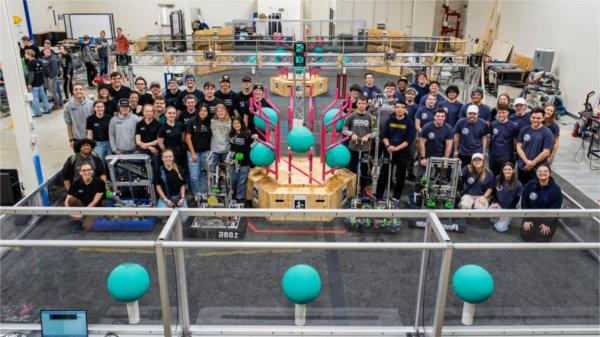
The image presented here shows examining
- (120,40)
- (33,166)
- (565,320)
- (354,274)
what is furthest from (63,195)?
(120,40)

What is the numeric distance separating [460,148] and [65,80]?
13.3 metres

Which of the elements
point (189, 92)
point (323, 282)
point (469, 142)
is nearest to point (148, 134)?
point (189, 92)

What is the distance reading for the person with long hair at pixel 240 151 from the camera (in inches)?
309

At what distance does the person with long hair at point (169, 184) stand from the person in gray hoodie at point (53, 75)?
8697mm

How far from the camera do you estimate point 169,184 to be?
7523 mm

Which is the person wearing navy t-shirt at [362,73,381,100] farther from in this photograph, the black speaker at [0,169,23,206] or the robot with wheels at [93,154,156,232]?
the black speaker at [0,169,23,206]

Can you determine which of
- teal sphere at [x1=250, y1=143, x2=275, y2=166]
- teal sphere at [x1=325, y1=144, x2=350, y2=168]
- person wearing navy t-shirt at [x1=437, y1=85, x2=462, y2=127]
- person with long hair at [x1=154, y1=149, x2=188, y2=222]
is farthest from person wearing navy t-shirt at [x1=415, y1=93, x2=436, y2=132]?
person with long hair at [x1=154, y1=149, x2=188, y2=222]

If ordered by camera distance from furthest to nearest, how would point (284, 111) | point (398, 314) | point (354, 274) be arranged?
point (284, 111) → point (354, 274) → point (398, 314)

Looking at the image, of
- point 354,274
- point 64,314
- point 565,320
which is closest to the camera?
point 64,314

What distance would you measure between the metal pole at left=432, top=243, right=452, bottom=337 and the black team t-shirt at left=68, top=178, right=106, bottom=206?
569 centimetres

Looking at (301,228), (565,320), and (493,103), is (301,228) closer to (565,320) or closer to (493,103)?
(565,320)

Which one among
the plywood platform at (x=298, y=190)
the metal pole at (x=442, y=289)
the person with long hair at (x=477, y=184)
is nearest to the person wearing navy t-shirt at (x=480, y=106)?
the person with long hair at (x=477, y=184)

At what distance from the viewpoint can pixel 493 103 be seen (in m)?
16.7

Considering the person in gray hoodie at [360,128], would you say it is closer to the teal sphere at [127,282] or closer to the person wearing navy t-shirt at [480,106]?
the person wearing navy t-shirt at [480,106]
